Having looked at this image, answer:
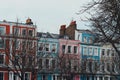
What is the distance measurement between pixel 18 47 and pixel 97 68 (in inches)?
940

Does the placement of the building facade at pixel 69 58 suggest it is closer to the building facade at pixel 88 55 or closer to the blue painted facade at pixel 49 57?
the building facade at pixel 88 55

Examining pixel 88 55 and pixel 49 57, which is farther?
pixel 88 55

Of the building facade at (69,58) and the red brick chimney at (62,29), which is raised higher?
the red brick chimney at (62,29)

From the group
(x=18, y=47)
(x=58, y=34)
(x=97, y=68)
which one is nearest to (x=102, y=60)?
(x=97, y=68)

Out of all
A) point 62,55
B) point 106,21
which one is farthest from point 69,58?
point 106,21

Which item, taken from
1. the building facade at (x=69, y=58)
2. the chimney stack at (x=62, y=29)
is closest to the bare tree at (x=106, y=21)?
the building facade at (x=69, y=58)

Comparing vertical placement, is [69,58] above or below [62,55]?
below

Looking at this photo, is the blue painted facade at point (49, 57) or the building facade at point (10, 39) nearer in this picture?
the building facade at point (10, 39)

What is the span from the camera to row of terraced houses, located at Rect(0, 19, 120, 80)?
6394 cm

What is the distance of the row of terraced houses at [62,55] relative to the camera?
2517 inches

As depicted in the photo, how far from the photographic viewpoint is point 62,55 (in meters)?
67.5

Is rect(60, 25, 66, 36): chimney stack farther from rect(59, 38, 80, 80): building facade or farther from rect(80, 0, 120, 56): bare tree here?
rect(80, 0, 120, 56): bare tree

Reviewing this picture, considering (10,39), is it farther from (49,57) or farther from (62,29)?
(62,29)

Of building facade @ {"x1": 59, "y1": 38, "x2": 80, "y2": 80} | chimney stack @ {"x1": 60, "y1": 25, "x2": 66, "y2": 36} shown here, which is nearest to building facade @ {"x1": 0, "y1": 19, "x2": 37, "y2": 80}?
building facade @ {"x1": 59, "y1": 38, "x2": 80, "y2": 80}
